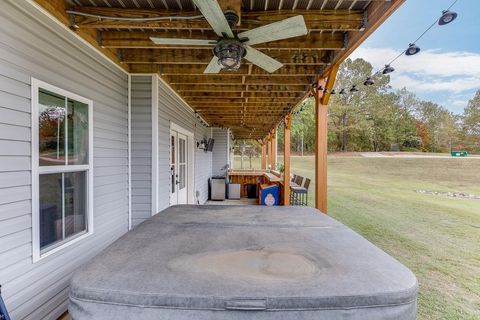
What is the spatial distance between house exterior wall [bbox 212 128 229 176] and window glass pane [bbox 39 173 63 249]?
8814 mm

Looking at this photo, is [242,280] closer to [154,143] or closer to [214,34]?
A: [214,34]

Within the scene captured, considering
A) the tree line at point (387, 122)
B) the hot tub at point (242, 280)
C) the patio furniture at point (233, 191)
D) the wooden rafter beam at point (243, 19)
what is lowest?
the patio furniture at point (233, 191)

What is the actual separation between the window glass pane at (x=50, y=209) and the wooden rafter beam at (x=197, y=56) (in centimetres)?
194

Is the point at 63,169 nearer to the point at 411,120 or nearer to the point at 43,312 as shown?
the point at 43,312

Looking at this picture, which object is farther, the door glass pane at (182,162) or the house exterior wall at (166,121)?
the door glass pane at (182,162)

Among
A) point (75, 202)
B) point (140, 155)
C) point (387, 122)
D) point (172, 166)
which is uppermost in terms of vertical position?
point (387, 122)

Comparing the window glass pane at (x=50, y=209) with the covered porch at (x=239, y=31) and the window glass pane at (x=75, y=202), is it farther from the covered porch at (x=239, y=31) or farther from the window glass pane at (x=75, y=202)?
the covered porch at (x=239, y=31)

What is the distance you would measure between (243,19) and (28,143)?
213cm

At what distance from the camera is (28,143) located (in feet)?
6.63

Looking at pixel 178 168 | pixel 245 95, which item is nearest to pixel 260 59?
pixel 245 95

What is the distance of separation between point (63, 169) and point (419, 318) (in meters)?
3.82

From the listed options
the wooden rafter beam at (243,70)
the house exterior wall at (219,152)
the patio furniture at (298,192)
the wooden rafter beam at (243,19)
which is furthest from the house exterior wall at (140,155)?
the house exterior wall at (219,152)

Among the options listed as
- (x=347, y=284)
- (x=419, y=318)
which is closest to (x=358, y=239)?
(x=347, y=284)

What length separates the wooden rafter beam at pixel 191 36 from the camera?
9.70 ft
